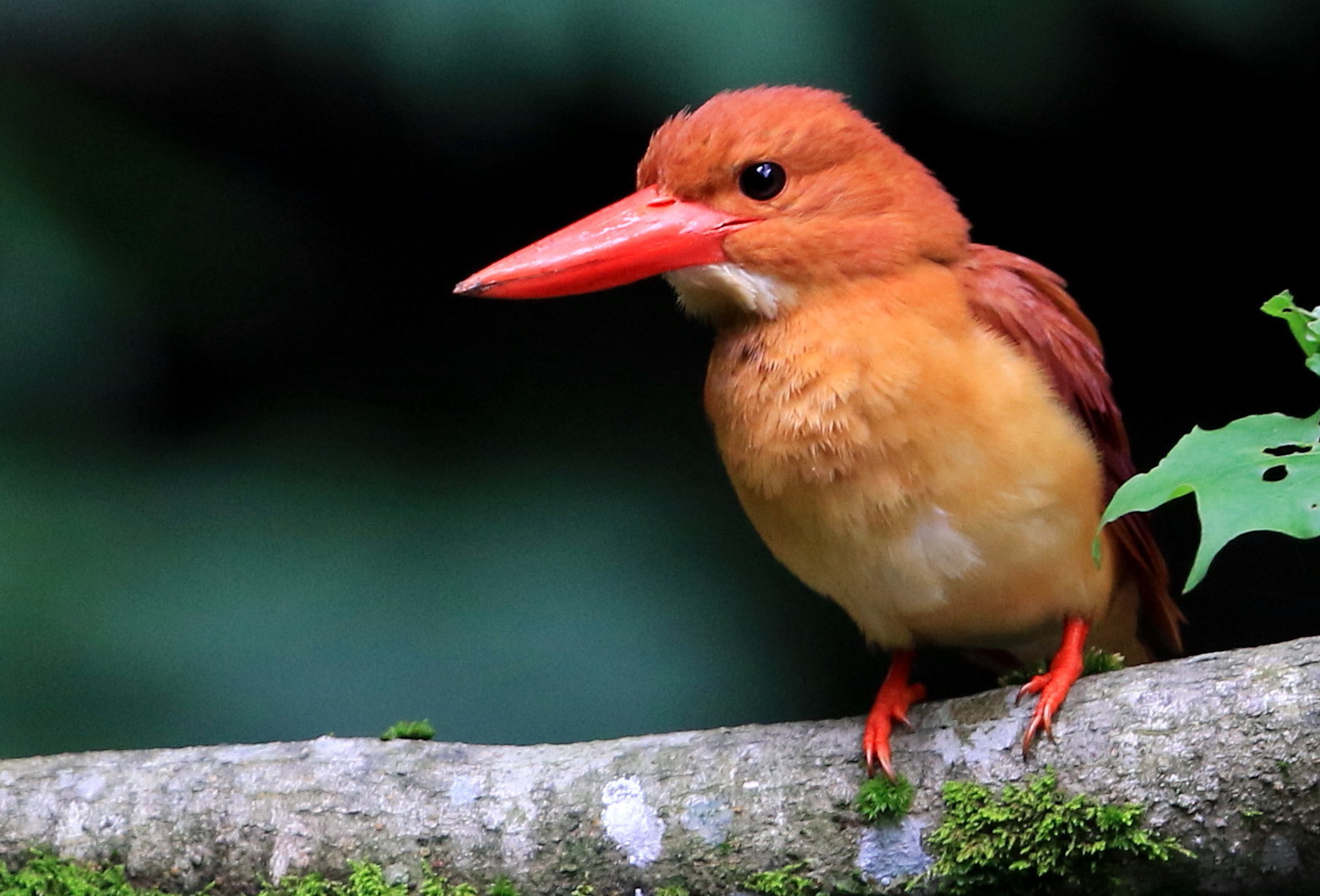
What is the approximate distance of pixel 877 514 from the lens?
127cm

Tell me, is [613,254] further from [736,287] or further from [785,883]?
[785,883]

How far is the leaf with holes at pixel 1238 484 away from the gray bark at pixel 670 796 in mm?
234

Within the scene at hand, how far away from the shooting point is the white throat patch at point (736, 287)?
1.35m

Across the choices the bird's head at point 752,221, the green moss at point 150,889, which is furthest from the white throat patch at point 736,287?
the green moss at point 150,889

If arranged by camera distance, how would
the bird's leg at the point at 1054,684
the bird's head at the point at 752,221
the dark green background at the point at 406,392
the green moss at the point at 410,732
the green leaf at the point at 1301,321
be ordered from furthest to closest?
the dark green background at the point at 406,392 → the green moss at the point at 410,732 → the bird's head at the point at 752,221 → the bird's leg at the point at 1054,684 → the green leaf at the point at 1301,321

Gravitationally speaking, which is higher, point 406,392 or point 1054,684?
point 406,392

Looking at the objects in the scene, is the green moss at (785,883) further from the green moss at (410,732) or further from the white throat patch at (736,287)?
the white throat patch at (736,287)

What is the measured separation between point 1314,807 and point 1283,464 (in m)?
0.32

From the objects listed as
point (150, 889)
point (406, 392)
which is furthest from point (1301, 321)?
point (406, 392)

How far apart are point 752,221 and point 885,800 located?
62 centimetres

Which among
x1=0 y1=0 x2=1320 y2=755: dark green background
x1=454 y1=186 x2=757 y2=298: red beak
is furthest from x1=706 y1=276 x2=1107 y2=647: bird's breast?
x1=0 y1=0 x2=1320 y2=755: dark green background

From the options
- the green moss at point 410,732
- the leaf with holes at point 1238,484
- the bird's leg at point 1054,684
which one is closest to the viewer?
the leaf with holes at point 1238,484

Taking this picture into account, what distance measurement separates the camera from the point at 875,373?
127 cm

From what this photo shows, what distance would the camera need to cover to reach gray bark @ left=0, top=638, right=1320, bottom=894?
44.8 inches
